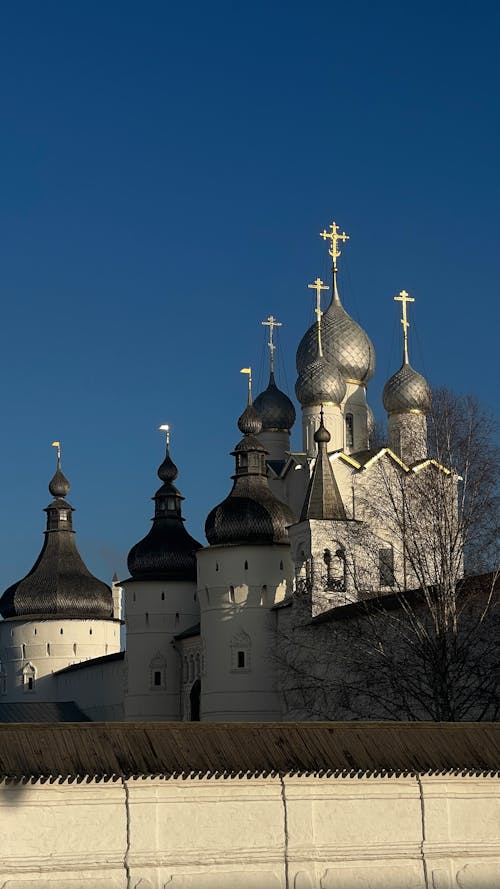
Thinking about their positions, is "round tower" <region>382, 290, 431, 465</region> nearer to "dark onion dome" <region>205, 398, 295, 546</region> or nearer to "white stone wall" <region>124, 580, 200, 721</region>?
"dark onion dome" <region>205, 398, 295, 546</region>

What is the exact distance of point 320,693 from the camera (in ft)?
96.4

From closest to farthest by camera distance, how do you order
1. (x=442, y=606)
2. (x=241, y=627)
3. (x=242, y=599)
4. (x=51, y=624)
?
(x=442, y=606), (x=241, y=627), (x=242, y=599), (x=51, y=624)

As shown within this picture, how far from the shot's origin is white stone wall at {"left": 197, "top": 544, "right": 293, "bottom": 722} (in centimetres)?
3409

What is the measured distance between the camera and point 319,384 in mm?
38781

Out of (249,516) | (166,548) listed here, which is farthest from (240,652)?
(166,548)

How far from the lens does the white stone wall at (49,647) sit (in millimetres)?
52594

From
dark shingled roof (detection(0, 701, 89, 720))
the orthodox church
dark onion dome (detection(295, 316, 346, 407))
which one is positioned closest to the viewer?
the orthodox church

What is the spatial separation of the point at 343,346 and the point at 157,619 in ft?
28.0

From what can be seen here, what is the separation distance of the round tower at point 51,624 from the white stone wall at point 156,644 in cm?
1193

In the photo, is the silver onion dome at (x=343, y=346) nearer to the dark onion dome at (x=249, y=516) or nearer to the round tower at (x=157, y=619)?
the dark onion dome at (x=249, y=516)

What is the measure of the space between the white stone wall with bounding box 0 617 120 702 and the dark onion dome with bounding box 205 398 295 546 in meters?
17.4

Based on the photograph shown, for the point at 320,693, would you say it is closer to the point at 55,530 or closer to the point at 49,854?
the point at 49,854

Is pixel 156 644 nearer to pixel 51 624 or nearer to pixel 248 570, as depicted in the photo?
pixel 248 570

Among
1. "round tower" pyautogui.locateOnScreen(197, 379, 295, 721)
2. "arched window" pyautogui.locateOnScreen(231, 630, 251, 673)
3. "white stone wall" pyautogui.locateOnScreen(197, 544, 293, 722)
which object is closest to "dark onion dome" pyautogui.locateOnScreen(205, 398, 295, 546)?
"round tower" pyautogui.locateOnScreen(197, 379, 295, 721)
